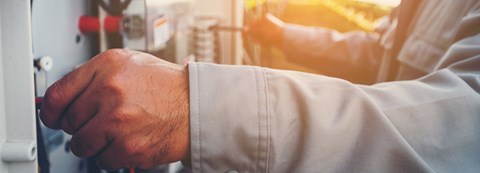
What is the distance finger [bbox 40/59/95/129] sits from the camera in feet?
2.01

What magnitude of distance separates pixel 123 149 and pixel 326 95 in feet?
1.09

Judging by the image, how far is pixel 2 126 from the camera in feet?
1.93

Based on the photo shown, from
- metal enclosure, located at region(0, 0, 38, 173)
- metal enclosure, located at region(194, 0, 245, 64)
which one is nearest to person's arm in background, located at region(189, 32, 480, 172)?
metal enclosure, located at region(0, 0, 38, 173)

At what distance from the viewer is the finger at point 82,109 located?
61cm

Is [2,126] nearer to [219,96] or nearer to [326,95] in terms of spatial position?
[219,96]

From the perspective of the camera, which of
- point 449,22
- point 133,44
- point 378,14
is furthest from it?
point 378,14

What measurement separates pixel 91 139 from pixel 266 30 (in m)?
1.52

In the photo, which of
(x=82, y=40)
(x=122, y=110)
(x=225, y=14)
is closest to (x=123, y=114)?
(x=122, y=110)

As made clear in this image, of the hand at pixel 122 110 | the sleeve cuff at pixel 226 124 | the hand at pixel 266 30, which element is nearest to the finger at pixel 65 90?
the hand at pixel 122 110

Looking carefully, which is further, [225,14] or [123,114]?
[225,14]

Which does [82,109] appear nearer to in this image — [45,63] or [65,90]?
[65,90]

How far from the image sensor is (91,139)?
61 cm

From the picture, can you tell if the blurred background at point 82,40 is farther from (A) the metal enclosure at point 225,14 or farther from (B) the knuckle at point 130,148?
(B) the knuckle at point 130,148

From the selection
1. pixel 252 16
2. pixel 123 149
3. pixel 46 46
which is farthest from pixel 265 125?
pixel 252 16
